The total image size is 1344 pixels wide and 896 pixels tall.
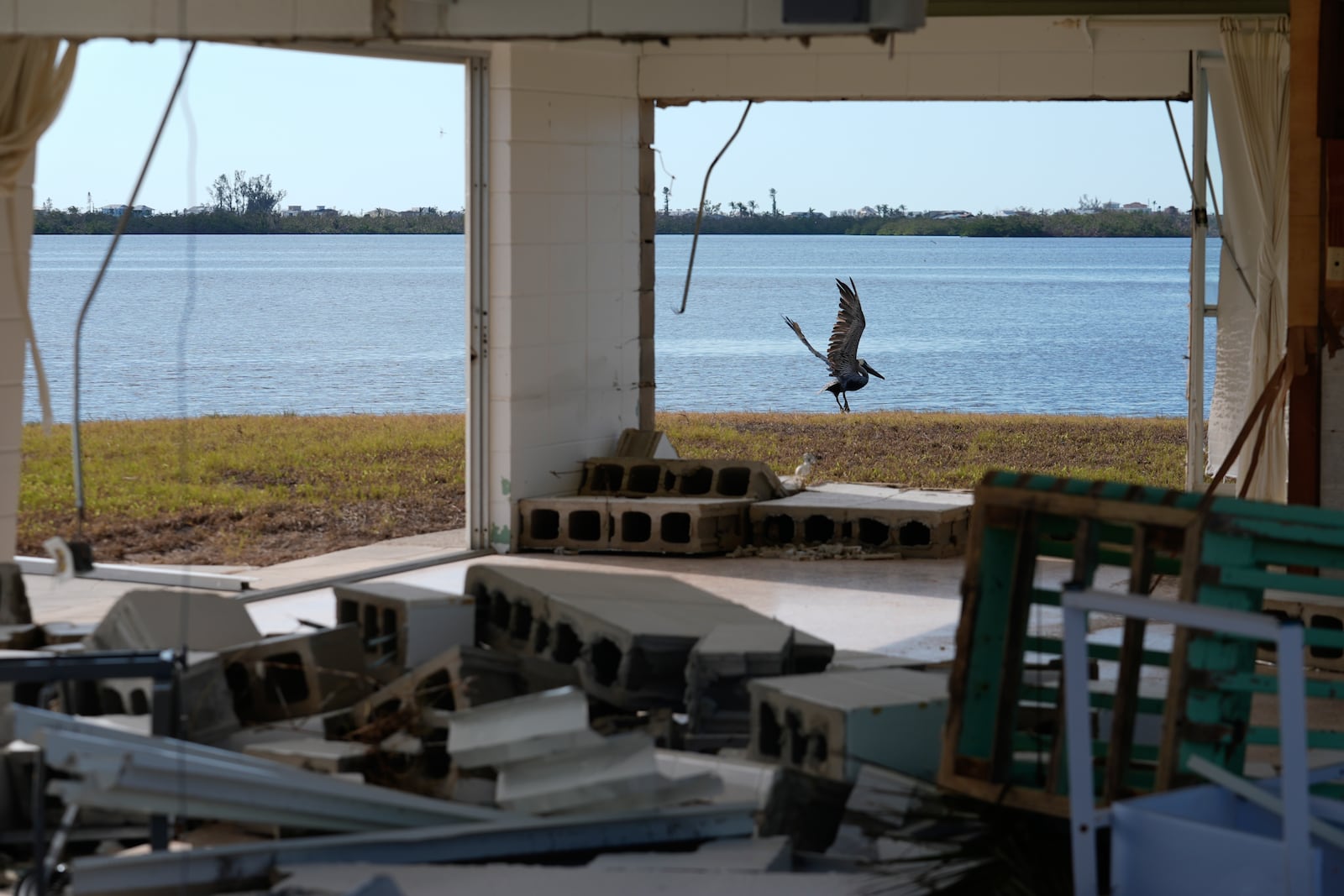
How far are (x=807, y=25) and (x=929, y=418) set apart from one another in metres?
16.4

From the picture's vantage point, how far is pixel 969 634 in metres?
4.01

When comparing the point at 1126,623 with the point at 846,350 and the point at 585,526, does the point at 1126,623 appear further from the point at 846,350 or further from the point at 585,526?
the point at 846,350

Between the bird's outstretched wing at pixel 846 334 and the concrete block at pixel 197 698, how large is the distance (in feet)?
45.3

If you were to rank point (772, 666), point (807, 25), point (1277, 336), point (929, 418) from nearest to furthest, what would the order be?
point (807, 25) → point (772, 666) → point (1277, 336) → point (929, 418)

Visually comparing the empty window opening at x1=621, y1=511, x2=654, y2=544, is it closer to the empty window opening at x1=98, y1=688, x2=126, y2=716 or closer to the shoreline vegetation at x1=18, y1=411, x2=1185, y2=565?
the shoreline vegetation at x1=18, y1=411, x2=1185, y2=565

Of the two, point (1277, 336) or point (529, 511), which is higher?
point (1277, 336)

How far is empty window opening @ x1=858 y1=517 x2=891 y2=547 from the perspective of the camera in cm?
932

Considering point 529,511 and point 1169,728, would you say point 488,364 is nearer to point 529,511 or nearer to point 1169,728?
point 529,511

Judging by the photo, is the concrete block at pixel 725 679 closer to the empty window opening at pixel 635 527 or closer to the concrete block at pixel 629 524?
the concrete block at pixel 629 524

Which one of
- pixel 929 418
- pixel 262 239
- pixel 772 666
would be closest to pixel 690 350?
pixel 929 418

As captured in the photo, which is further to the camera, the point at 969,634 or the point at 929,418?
the point at 929,418

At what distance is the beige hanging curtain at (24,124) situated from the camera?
6.45m

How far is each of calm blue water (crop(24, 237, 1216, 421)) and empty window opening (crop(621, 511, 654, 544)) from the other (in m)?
2.62

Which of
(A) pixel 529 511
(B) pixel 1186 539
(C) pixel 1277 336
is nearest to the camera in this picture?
(B) pixel 1186 539
